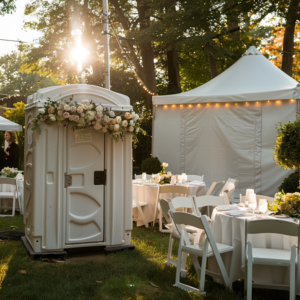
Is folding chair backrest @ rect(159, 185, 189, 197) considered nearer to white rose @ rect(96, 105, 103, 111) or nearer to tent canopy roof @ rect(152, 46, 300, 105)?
white rose @ rect(96, 105, 103, 111)

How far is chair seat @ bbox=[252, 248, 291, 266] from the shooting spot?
3.95 metres

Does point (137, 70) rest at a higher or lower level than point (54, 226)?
higher

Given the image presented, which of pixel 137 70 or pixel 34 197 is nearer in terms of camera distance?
pixel 34 197

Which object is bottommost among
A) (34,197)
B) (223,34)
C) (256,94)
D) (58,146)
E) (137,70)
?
(34,197)

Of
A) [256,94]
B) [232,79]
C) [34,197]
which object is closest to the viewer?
[34,197]

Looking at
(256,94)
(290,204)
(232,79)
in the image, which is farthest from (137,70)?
(290,204)

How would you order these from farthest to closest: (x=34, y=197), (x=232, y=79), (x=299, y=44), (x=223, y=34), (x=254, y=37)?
(x=299, y=44), (x=254, y=37), (x=223, y=34), (x=232, y=79), (x=34, y=197)

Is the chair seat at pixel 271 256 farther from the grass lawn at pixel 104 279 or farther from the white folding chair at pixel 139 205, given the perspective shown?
the white folding chair at pixel 139 205

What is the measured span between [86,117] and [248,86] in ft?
21.9

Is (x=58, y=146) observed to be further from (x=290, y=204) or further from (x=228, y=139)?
(x=228, y=139)

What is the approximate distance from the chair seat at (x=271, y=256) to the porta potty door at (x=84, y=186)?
2458 millimetres

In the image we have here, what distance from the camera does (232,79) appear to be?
11.5m

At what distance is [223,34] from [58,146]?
42.5 ft

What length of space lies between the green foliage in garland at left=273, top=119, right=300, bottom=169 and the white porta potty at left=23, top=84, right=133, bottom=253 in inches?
87.2
